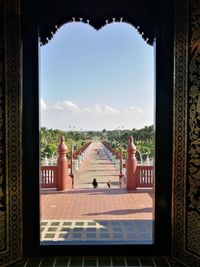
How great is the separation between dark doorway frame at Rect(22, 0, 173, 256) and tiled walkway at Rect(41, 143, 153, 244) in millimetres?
112

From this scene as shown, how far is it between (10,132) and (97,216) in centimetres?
268

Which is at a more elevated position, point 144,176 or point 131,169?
point 131,169

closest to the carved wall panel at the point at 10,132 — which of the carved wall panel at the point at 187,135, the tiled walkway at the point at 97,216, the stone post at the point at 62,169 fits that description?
the tiled walkway at the point at 97,216

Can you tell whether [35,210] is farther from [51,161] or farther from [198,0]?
[51,161]

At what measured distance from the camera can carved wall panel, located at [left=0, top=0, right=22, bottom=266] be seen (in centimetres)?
215

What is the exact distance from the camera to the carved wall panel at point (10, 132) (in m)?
2.15

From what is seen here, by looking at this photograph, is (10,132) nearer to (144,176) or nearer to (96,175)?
(144,176)

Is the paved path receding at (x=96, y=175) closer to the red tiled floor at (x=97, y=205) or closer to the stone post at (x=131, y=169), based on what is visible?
the stone post at (x=131, y=169)

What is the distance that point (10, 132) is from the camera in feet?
7.22

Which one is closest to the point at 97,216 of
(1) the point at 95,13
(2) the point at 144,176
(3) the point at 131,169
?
(3) the point at 131,169

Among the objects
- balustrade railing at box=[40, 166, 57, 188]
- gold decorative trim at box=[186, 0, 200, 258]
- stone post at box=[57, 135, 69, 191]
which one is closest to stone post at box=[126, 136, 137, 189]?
stone post at box=[57, 135, 69, 191]

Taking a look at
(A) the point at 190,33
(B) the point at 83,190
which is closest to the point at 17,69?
(A) the point at 190,33

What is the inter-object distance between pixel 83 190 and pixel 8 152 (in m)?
4.61

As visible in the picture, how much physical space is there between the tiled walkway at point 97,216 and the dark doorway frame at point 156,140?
11 centimetres
